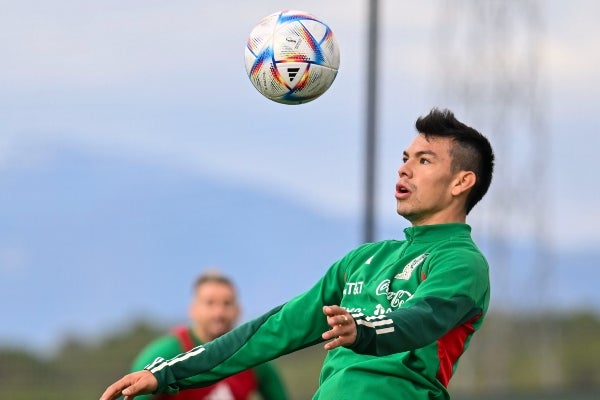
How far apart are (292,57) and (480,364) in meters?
22.9

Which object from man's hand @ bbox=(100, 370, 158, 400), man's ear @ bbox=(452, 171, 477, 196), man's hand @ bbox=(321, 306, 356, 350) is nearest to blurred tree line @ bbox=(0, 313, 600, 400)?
man's ear @ bbox=(452, 171, 477, 196)

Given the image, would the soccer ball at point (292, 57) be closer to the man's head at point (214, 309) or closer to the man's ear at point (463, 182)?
the man's ear at point (463, 182)

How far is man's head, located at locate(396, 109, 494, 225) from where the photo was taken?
6.98 metres

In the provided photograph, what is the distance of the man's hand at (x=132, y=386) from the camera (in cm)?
656

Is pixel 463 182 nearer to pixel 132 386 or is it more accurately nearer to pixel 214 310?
pixel 132 386

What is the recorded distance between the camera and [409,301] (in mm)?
6441

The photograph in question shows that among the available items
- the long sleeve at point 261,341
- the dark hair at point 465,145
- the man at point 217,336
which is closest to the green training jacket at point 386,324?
the long sleeve at point 261,341

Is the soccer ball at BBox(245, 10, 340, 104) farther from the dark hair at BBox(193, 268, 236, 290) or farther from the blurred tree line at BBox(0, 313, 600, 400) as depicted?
the blurred tree line at BBox(0, 313, 600, 400)

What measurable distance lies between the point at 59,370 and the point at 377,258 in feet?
66.4

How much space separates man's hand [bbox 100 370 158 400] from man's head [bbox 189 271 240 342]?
14.4 ft

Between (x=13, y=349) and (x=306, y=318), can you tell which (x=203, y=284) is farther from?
(x=13, y=349)

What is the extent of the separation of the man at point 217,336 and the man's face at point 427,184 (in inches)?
173

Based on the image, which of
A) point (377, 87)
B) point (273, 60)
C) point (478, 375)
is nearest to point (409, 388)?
point (273, 60)

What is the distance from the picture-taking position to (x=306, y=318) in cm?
711
